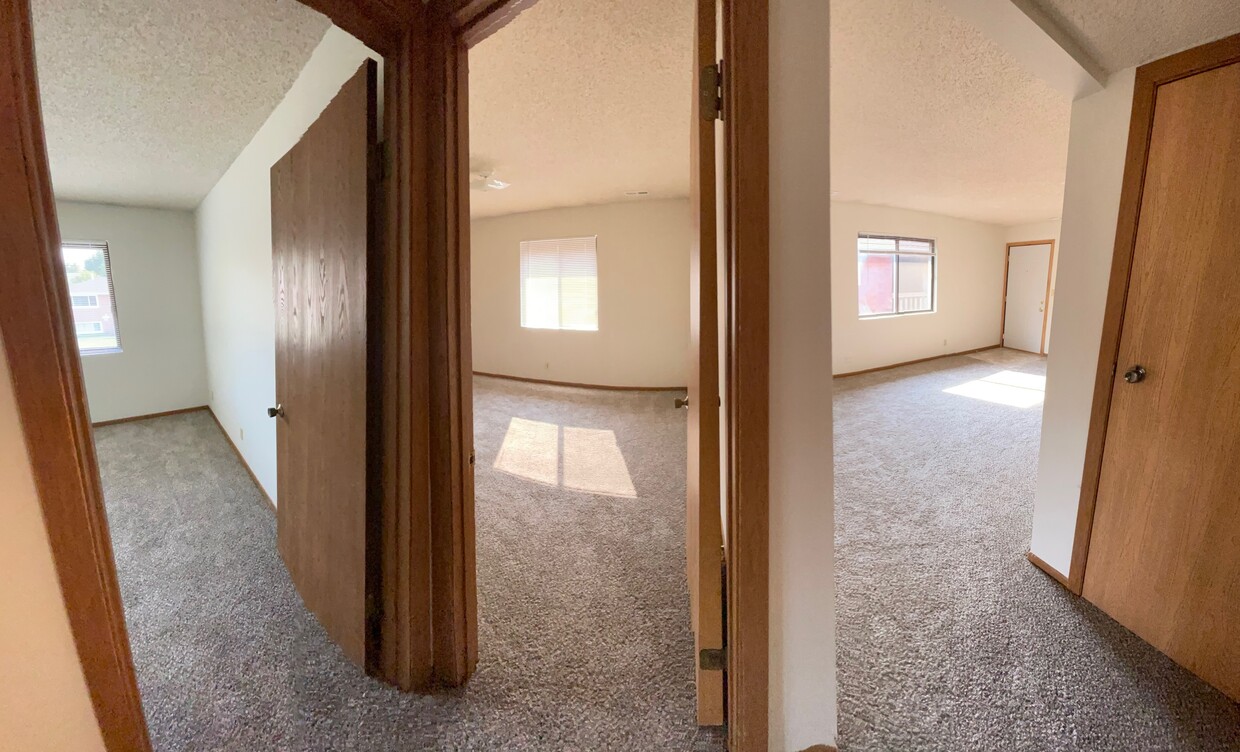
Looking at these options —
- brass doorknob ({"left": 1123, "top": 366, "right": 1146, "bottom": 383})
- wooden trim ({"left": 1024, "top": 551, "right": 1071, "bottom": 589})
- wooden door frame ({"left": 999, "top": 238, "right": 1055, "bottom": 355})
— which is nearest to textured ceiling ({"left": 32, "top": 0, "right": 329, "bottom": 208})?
brass doorknob ({"left": 1123, "top": 366, "right": 1146, "bottom": 383})

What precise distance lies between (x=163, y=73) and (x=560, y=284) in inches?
172

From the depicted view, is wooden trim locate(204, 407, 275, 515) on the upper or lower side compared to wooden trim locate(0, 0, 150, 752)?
lower

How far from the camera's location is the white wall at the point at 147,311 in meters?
4.35

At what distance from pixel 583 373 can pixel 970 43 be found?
4844 mm

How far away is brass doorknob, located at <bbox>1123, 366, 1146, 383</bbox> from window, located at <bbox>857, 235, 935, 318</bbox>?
4.90 m

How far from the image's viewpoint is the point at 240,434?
3.37m

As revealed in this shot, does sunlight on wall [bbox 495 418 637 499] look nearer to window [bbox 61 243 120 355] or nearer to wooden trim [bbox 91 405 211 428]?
wooden trim [bbox 91 405 211 428]

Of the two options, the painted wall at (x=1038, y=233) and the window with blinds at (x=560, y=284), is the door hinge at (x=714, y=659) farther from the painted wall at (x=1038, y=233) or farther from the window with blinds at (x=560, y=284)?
the painted wall at (x=1038, y=233)

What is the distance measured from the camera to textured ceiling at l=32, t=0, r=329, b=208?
1.52m

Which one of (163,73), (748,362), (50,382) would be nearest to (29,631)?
(50,382)

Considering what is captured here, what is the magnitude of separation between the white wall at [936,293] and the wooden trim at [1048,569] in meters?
3.83

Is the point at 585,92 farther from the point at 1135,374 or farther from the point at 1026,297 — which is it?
the point at 1026,297

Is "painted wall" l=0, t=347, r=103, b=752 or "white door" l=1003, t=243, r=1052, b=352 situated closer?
"painted wall" l=0, t=347, r=103, b=752

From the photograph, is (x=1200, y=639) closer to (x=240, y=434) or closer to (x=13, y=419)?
(x=13, y=419)
